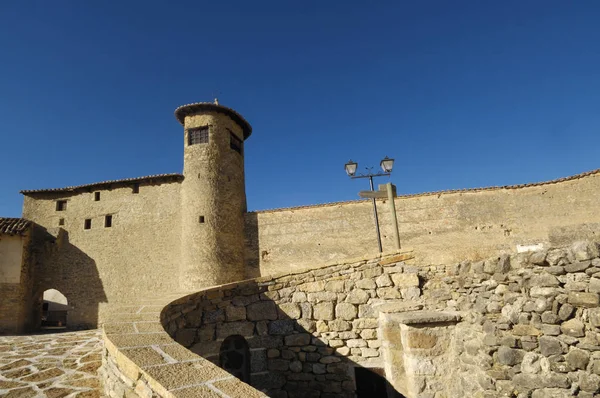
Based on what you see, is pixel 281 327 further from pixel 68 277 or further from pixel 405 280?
pixel 68 277

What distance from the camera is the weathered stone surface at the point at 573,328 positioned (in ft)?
13.0

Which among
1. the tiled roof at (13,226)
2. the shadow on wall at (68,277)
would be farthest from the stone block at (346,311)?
the tiled roof at (13,226)

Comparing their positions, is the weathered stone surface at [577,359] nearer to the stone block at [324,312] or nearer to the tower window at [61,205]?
the stone block at [324,312]

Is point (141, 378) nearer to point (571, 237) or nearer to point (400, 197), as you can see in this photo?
point (400, 197)

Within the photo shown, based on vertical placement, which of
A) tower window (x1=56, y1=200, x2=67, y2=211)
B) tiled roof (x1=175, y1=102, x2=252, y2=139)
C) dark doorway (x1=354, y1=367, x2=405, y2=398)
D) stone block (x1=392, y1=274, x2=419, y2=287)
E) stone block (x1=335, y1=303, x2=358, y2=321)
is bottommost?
dark doorway (x1=354, y1=367, x2=405, y2=398)

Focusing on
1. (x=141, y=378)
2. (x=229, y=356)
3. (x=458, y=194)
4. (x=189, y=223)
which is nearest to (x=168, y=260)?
(x=189, y=223)

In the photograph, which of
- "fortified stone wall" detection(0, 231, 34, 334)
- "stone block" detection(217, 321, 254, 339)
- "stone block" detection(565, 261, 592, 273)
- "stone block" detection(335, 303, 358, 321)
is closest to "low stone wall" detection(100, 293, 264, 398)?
"stone block" detection(217, 321, 254, 339)

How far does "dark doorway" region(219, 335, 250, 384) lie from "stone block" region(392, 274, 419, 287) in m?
3.07

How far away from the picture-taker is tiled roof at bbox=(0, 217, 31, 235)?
14.8 meters

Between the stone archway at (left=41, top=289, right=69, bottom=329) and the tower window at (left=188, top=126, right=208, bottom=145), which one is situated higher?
the tower window at (left=188, top=126, right=208, bottom=145)

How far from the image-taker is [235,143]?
18047 mm

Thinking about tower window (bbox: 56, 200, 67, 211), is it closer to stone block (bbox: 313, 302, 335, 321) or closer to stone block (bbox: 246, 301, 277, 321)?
→ stone block (bbox: 246, 301, 277, 321)

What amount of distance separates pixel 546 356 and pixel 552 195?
1309cm

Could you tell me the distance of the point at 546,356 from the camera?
4.18 m
